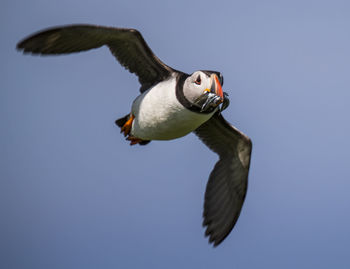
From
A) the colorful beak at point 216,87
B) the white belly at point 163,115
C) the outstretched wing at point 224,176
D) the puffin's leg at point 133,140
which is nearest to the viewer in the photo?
the colorful beak at point 216,87

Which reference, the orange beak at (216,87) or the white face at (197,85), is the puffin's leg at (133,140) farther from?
the orange beak at (216,87)

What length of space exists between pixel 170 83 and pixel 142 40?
84 cm

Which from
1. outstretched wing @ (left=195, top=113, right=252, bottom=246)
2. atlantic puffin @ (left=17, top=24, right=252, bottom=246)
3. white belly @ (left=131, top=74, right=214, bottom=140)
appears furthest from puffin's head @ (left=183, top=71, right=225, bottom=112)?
outstretched wing @ (left=195, top=113, right=252, bottom=246)

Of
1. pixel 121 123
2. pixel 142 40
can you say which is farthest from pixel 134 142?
pixel 142 40

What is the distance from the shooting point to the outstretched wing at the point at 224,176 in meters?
11.5

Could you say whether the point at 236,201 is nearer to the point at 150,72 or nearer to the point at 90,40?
the point at 150,72

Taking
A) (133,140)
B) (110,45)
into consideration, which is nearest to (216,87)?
(110,45)

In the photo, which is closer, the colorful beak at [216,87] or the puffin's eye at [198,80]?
the colorful beak at [216,87]

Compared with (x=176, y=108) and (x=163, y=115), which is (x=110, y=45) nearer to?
(x=163, y=115)

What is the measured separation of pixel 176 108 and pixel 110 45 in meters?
1.68

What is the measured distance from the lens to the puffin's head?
29.9 feet

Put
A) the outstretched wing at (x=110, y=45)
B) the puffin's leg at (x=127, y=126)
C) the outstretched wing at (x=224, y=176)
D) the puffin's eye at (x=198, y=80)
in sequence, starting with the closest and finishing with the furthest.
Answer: the outstretched wing at (x=110, y=45) → the puffin's eye at (x=198, y=80) → the puffin's leg at (x=127, y=126) → the outstretched wing at (x=224, y=176)

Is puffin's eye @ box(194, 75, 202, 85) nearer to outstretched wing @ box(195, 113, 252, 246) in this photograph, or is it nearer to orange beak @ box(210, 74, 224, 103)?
orange beak @ box(210, 74, 224, 103)

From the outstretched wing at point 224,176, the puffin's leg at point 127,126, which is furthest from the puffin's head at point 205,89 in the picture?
the outstretched wing at point 224,176
